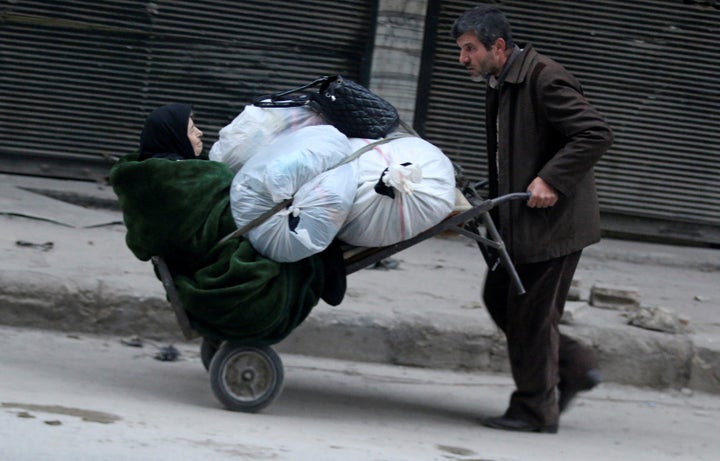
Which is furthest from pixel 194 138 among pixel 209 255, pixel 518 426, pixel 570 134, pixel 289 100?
pixel 518 426

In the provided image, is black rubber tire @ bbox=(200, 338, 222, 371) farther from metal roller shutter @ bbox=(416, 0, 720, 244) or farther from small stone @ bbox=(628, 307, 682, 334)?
metal roller shutter @ bbox=(416, 0, 720, 244)

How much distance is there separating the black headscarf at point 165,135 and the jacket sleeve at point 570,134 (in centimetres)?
138

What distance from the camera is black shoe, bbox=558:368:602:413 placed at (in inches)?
191

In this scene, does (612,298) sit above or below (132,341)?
above

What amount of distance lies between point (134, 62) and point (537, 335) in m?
4.49

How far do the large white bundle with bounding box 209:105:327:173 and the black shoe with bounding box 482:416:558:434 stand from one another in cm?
139

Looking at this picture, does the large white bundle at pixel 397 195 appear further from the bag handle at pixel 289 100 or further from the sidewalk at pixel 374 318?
the sidewalk at pixel 374 318

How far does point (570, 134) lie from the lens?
441cm

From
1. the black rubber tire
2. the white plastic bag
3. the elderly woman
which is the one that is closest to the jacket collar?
the white plastic bag

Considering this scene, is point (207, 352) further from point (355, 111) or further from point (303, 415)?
point (355, 111)

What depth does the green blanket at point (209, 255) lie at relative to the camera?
14.1 ft

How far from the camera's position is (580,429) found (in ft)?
16.3

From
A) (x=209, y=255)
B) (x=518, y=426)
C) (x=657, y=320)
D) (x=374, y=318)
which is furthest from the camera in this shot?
(x=657, y=320)

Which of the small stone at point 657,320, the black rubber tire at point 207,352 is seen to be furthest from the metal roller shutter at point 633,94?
the black rubber tire at point 207,352
